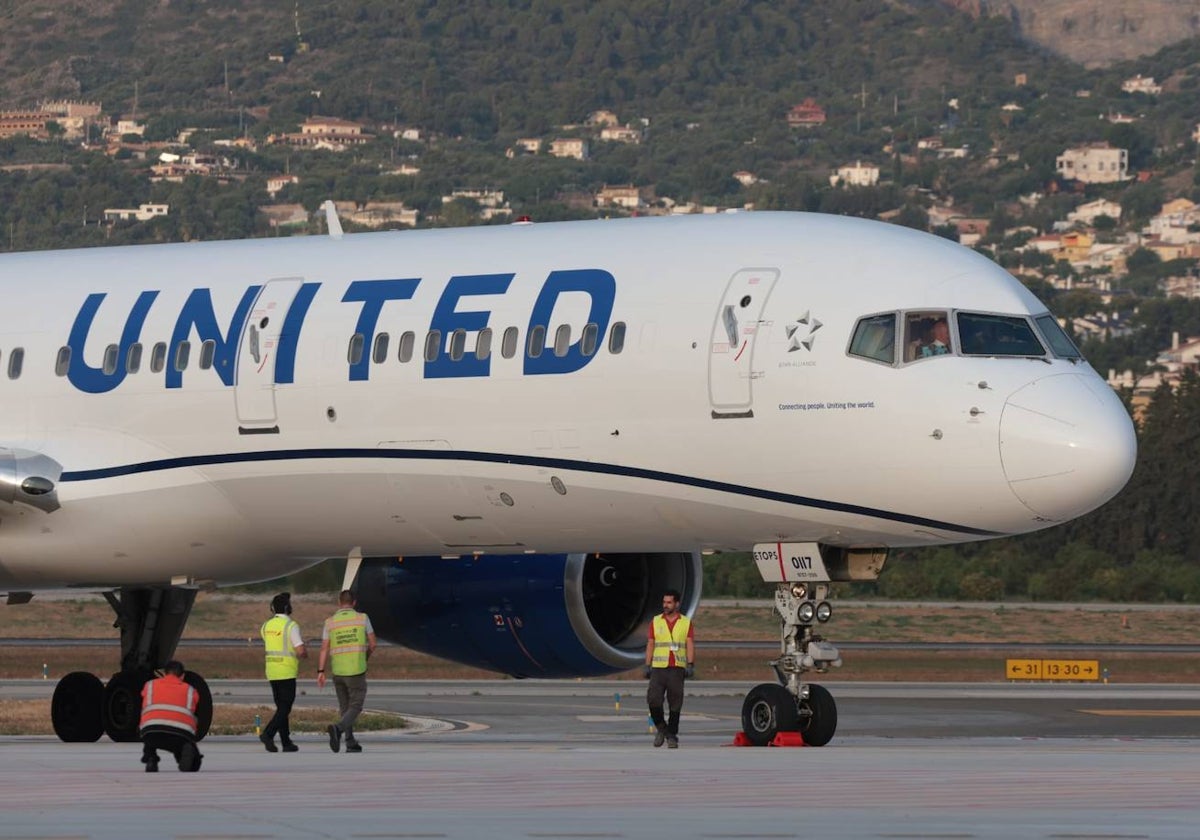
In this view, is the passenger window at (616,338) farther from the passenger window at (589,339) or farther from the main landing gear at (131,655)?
the main landing gear at (131,655)

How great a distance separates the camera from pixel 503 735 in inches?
1414

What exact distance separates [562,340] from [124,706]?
8.76 m

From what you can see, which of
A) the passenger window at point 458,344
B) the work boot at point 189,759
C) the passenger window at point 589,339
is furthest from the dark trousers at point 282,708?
the passenger window at point 589,339

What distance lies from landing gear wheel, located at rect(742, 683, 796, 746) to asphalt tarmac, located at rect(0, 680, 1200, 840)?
422 mm

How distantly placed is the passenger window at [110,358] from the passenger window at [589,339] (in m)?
6.17

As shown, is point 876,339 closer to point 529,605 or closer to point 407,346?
point 407,346

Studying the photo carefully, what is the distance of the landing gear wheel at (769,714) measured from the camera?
2572 centimetres

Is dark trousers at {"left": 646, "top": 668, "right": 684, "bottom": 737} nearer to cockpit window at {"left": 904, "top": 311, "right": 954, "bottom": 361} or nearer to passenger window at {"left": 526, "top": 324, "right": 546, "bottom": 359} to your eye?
passenger window at {"left": 526, "top": 324, "right": 546, "bottom": 359}

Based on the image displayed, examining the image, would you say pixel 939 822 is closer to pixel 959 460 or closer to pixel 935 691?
pixel 959 460

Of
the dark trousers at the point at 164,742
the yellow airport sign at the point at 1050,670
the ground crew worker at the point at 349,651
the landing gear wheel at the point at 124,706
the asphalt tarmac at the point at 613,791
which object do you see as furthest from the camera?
the yellow airport sign at the point at 1050,670

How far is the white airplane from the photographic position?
24859 mm

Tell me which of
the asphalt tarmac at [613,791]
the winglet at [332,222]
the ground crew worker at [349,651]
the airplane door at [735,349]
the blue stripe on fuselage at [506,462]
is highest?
the winglet at [332,222]

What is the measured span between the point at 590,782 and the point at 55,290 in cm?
1245

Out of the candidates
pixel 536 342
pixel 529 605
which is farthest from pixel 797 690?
pixel 529 605
